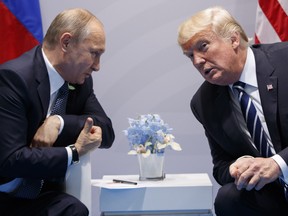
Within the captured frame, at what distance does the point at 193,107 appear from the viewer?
2.76m

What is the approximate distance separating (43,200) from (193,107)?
809mm

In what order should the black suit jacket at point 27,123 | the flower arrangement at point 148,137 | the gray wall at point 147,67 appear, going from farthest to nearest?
1. the gray wall at point 147,67
2. the flower arrangement at point 148,137
3. the black suit jacket at point 27,123

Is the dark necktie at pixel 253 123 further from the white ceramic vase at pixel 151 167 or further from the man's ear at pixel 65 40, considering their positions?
the man's ear at pixel 65 40

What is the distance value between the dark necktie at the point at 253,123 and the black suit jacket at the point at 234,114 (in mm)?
42

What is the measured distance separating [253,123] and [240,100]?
4.7 inches

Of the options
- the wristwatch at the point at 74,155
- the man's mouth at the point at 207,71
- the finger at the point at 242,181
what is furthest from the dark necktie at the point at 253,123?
the wristwatch at the point at 74,155

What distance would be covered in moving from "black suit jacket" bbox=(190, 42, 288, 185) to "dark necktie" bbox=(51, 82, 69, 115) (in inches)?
23.5

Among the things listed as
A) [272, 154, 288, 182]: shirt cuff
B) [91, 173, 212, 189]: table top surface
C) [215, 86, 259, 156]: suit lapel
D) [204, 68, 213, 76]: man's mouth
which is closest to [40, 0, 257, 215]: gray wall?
[91, 173, 212, 189]: table top surface

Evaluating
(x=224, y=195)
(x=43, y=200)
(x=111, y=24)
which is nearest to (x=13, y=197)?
(x=43, y=200)

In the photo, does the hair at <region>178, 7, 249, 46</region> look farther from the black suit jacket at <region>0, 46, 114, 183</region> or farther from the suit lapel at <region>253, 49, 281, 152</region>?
the black suit jacket at <region>0, 46, 114, 183</region>

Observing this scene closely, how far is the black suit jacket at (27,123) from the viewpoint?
243cm

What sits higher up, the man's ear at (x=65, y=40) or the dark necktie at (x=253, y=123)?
the man's ear at (x=65, y=40)

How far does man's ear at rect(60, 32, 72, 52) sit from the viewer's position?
262 centimetres

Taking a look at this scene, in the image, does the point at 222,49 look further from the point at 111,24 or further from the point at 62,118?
the point at 111,24
